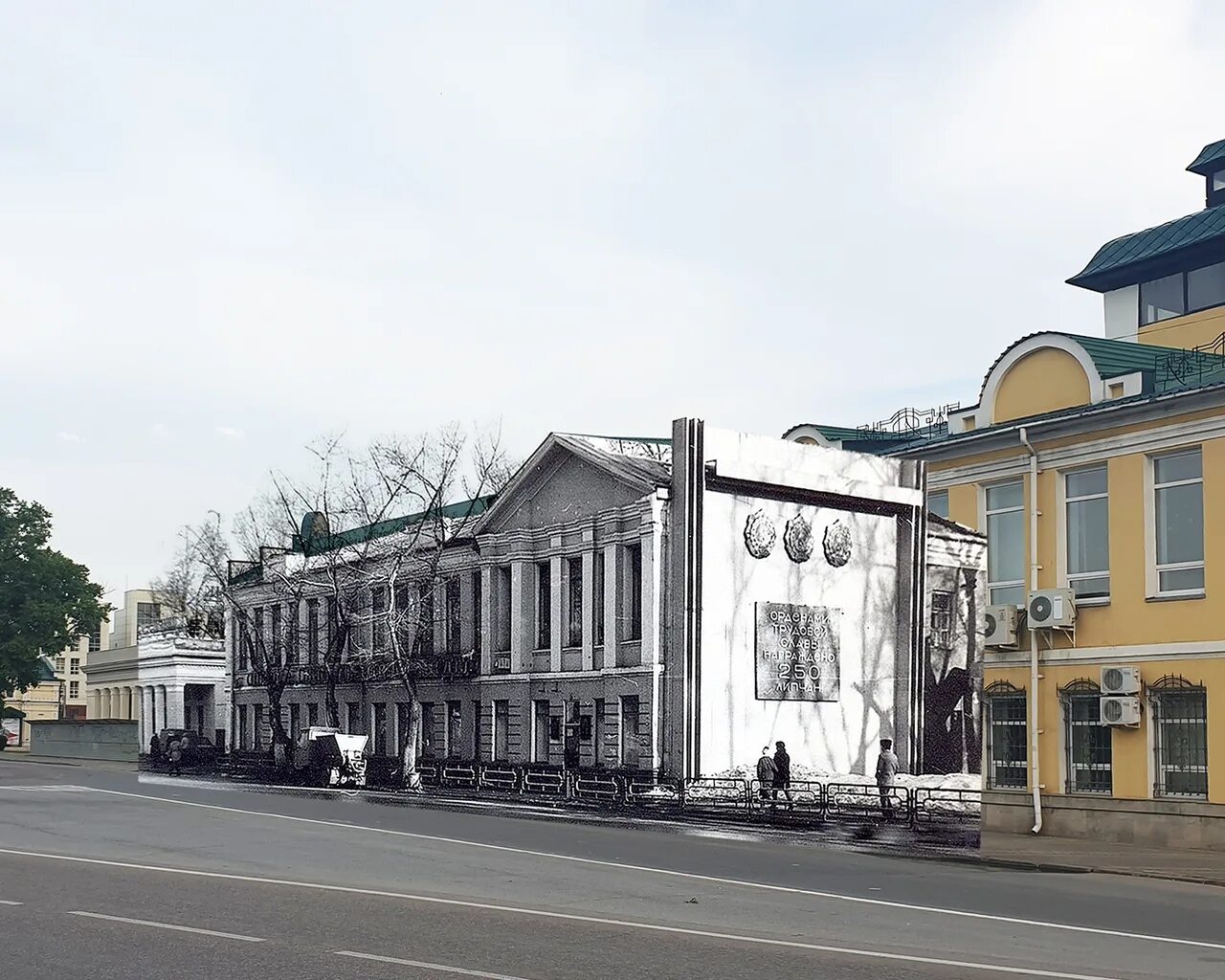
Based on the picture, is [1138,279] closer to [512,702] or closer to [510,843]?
[512,702]

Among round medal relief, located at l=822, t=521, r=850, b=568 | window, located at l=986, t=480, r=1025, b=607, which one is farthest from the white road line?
round medal relief, located at l=822, t=521, r=850, b=568

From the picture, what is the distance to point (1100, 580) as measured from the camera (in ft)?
89.9

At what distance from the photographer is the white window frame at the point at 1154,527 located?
25.8 m

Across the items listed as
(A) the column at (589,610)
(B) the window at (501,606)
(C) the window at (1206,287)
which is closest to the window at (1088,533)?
(C) the window at (1206,287)

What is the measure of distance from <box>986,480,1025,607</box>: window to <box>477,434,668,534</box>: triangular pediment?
1359cm

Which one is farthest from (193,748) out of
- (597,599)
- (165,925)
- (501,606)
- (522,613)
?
(165,925)

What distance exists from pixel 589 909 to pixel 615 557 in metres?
28.9

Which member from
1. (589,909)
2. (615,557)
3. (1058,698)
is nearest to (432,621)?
(615,557)

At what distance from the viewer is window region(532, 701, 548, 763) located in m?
47.8

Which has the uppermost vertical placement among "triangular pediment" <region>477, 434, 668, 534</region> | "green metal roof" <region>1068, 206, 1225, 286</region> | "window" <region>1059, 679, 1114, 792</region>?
"green metal roof" <region>1068, 206, 1225, 286</region>

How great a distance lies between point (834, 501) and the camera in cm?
4312

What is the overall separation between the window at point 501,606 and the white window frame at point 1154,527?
27267mm

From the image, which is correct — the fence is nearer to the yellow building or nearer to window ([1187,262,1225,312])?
the yellow building

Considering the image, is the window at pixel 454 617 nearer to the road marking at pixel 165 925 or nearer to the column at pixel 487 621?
the column at pixel 487 621
